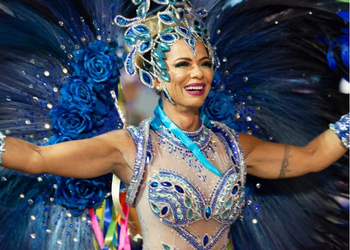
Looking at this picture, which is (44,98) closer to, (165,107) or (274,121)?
(165,107)

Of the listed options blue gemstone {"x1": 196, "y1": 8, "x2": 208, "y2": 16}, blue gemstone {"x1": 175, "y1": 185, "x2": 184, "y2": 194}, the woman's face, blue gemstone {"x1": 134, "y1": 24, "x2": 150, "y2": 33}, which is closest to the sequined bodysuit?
blue gemstone {"x1": 175, "y1": 185, "x2": 184, "y2": 194}

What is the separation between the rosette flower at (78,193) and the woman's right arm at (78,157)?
0.17 meters

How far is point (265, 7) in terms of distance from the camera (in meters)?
2.53

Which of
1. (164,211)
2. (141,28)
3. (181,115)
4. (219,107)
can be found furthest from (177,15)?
(164,211)

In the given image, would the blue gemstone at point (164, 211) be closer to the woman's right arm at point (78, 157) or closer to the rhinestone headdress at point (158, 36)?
the woman's right arm at point (78, 157)

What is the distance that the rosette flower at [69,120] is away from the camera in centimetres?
215

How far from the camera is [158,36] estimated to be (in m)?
2.07

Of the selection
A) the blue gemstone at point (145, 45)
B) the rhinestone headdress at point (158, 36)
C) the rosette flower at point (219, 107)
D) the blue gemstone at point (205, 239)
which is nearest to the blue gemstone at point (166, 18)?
the rhinestone headdress at point (158, 36)

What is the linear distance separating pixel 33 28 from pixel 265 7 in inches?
43.4

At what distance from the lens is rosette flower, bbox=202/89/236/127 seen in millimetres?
2412

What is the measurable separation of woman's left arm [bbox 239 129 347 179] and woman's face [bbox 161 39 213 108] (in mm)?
362

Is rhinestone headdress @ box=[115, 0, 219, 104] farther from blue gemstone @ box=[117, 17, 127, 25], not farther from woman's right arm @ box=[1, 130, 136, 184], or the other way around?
woman's right arm @ box=[1, 130, 136, 184]

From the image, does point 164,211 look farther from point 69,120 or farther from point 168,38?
point 168,38

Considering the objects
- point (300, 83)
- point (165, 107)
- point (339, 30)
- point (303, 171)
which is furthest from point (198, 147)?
point (339, 30)
